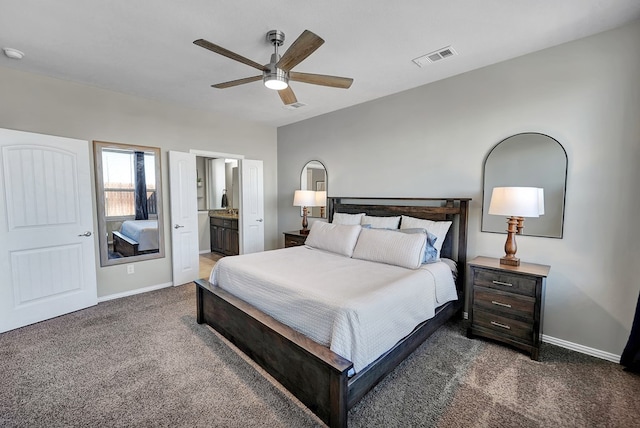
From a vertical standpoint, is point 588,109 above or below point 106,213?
above

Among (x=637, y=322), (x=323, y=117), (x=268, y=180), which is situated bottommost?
(x=637, y=322)

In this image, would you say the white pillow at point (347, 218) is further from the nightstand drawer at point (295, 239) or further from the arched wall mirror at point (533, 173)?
the arched wall mirror at point (533, 173)

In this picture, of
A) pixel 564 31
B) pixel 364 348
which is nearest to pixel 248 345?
pixel 364 348

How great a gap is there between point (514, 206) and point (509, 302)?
837mm

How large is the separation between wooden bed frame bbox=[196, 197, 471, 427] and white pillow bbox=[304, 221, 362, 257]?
31.2 inches

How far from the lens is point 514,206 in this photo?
8.02ft

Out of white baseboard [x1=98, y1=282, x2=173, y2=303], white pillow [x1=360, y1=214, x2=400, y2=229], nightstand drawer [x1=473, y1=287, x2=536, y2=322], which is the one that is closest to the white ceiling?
white pillow [x1=360, y1=214, x2=400, y2=229]

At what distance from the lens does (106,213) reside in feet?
12.0

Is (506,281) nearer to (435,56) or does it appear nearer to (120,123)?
(435,56)

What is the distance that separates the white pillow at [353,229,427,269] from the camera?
8.93 feet

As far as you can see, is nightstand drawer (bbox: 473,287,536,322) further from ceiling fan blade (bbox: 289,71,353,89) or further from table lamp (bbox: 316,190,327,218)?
table lamp (bbox: 316,190,327,218)

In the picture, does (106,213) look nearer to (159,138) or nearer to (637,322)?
(159,138)

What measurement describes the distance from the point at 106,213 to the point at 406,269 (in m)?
3.72

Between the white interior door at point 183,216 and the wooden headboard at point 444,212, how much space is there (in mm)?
2622
